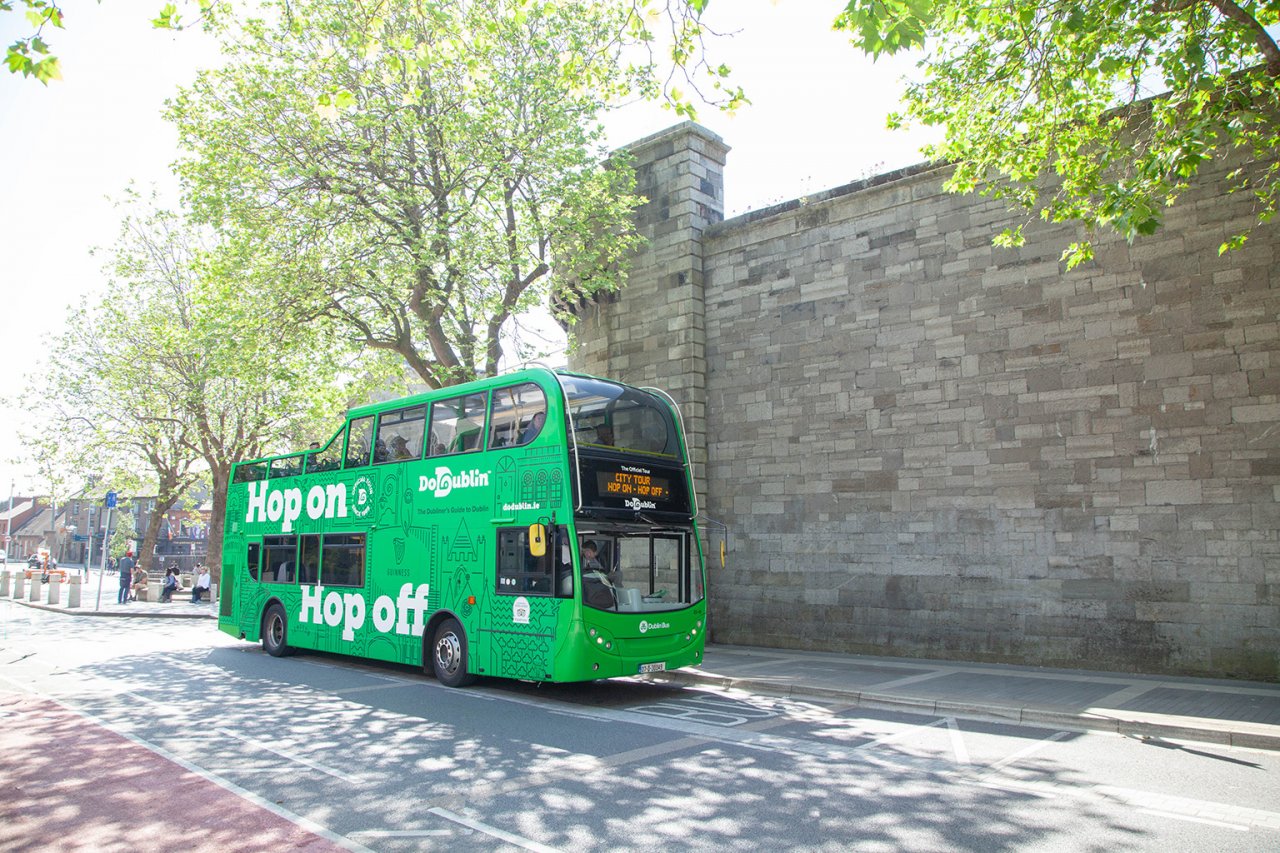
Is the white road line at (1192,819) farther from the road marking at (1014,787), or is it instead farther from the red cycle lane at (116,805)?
the red cycle lane at (116,805)

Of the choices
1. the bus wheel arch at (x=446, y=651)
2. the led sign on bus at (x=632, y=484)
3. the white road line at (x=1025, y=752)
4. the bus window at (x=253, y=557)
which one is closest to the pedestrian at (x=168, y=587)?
the bus window at (x=253, y=557)

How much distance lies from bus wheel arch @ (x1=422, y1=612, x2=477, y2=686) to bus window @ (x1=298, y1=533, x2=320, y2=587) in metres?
3.34

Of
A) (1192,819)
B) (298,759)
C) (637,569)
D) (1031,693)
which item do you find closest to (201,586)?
(637,569)

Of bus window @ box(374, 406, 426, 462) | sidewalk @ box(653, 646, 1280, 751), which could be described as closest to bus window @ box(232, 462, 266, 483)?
bus window @ box(374, 406, 426, 462)

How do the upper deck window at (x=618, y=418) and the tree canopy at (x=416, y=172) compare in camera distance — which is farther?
the tree canopy at (x=416, y=172)

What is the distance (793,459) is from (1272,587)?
688cm

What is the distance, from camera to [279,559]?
14.8m

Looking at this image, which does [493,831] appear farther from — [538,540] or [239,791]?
[538,540]

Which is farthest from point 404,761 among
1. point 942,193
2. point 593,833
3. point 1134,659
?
point 942,193

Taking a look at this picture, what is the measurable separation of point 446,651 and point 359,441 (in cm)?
380

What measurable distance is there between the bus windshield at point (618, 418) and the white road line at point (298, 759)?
4.28 metres

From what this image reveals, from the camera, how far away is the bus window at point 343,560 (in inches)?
504

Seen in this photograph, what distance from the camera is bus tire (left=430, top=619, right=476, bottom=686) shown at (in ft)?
35.8

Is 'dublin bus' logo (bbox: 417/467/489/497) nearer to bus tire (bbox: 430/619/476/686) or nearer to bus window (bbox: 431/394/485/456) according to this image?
bus window (bbox: 431/394/485/456)
